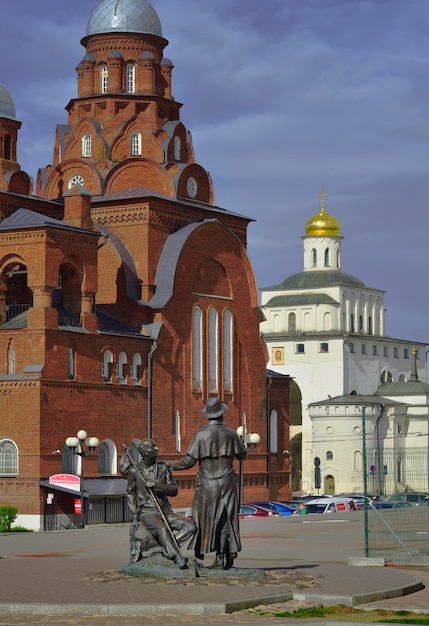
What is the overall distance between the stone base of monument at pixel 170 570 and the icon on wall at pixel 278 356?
260 feet

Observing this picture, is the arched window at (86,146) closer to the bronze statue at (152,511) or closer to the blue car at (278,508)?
the blue car at (278,508)

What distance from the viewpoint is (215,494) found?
22.2 m

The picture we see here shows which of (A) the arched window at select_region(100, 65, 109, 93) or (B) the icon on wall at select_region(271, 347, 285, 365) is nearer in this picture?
(A) the arched window at select_region(100, 65, 109, 93)

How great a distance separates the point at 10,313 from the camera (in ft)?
175

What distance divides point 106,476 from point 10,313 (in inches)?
292

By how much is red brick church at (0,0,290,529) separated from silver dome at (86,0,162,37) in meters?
0.08

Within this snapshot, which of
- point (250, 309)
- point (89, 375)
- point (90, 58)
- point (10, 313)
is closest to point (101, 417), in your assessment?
point (89, 375)

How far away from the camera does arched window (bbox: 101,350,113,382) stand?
53359mm

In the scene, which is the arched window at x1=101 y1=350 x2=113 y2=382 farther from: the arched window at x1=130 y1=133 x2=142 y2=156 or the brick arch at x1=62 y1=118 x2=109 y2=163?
the arched window at x1=130 y1=133 x2=142 y2=156

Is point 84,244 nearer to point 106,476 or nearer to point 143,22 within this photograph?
point 106,476

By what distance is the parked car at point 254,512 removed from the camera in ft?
177

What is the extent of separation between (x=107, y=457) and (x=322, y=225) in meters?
59.1

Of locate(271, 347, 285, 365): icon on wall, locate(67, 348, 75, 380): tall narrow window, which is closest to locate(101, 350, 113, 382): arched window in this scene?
locate(67, 348, 75, 380): tall narrow window

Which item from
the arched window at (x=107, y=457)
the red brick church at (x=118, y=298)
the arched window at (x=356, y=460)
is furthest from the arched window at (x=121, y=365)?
the arched window at (x=356, y=460)
